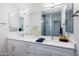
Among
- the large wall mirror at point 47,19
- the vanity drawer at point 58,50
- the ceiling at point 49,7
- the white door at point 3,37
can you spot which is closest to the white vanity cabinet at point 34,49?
the vanity drawer at point 58,50

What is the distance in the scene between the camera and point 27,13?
102 inches

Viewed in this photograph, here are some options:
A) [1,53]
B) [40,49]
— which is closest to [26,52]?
[40,49]

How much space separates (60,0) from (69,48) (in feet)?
3.18

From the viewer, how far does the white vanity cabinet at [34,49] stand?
1809 mm

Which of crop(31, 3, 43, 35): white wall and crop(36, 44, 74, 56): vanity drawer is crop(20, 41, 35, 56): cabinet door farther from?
crop(31, 3, 43, 35): white wall

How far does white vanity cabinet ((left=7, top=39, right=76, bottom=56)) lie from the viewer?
5.94ft

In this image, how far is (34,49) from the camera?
2.28 metres

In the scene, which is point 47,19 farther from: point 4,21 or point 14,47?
point 4,21

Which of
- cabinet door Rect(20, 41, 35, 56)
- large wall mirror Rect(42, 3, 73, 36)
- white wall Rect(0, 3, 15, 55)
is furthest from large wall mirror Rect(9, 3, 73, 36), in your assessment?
white wall Rect(0, 3, 15, 55)

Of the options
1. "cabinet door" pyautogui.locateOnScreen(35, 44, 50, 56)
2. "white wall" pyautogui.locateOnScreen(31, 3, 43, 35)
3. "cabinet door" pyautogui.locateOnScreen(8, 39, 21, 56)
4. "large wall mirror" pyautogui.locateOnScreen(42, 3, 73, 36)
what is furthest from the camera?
"cabinet door" pyautogui.locateOnScreen(8, 39, 21, 56)

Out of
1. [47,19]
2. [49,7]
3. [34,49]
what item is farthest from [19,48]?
[49,7]

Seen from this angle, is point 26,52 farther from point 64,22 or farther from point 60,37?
point 64,22

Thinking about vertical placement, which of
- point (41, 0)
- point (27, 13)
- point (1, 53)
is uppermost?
point (41, 0)

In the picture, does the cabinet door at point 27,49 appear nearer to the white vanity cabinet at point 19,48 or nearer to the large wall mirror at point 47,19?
the white vanity cabinet at point 19,48
